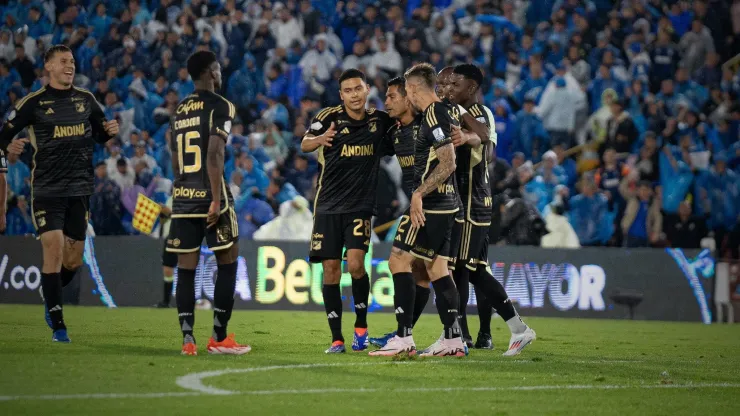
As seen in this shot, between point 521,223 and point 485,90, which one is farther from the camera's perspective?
point 485,90

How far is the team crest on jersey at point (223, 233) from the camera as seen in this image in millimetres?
9195

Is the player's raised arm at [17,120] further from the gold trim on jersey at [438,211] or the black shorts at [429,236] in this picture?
the gold trim on jersey at [438,211]

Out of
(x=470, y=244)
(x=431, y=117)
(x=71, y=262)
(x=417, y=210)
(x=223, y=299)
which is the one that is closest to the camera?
(x=417, y=210)

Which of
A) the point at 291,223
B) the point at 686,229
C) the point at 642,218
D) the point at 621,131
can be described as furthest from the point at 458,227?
the point at 621,131

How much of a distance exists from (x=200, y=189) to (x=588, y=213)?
12.0 metres

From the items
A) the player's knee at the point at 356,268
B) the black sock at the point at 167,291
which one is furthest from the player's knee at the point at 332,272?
the black sock at the point at 167,291

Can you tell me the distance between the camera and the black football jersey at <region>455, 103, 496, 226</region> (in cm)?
1019

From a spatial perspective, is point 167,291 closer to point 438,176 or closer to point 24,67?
A: point 24,67

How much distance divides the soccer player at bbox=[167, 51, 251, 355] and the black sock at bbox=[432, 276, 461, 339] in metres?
1.82

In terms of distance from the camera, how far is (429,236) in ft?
30.7

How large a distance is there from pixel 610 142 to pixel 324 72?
6.41 m

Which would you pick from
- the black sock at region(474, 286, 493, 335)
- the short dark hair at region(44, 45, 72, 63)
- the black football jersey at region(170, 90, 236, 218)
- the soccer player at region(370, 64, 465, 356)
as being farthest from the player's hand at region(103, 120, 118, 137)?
the black sock at region(474, 286, 493, 335)

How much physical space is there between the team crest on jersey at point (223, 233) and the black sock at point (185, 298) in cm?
38

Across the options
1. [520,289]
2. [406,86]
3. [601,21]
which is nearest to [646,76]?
[601,21]
